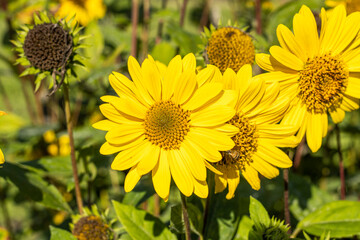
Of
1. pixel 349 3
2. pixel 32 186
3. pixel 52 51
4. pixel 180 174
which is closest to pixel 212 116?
pixel 180 174

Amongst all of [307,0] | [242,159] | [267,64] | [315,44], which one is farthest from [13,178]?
[307,0]


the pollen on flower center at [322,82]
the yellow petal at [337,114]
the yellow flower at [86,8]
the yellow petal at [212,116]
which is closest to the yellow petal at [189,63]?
the yellow petal at [212,116]

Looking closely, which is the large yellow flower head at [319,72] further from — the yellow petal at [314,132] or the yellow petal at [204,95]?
the yellow petal at [204,95]

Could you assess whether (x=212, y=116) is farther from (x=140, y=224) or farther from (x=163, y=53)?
(x=163, y=53)

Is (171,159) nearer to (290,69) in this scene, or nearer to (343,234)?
(290,69)

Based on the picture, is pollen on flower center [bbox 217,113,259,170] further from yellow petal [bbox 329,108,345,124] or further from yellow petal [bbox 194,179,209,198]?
yellow petal [bbox 329,108,345,124]

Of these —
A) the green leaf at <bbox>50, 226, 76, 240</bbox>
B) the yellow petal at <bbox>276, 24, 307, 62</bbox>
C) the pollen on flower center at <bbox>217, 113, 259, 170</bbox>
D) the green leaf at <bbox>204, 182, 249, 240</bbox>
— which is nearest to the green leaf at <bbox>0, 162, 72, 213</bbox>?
the green leaf at <bbox>50, 226, 76, 240</bbox>
